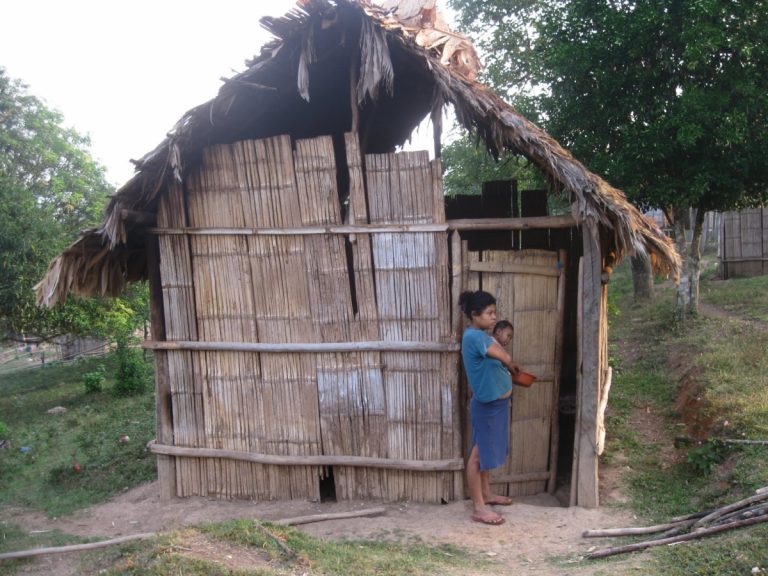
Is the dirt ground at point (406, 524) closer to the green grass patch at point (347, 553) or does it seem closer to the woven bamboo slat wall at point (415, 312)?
the green grass patch at point (347, 553)

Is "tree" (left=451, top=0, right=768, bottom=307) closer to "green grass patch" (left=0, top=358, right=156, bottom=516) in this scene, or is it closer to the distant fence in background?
"green grass patch" (left=0, top=358, right=156, bottom=516)

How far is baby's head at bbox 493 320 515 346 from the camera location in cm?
521

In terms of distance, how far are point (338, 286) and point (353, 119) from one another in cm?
140

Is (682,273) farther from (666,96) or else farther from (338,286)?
(338,286)

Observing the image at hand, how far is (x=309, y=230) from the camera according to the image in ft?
18.5

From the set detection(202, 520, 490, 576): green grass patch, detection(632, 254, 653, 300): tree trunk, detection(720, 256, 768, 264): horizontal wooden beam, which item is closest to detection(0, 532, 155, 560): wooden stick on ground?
detection(202, 520, 490, 576): green grass patch

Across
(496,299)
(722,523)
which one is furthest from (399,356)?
(722,523)

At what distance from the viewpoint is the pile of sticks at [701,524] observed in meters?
4.03

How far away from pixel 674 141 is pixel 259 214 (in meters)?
6.86

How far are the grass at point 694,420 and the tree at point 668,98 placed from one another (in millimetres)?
1493

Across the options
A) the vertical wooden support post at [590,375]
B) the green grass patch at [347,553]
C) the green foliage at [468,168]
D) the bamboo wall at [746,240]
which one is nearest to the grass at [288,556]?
the green grass patch at [347,553]

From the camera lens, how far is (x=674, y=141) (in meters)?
9.88

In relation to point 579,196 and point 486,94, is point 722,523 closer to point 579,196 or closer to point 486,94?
point 579,196

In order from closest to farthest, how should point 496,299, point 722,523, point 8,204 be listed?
point 722,523 < point 496,299 < point 8,204
